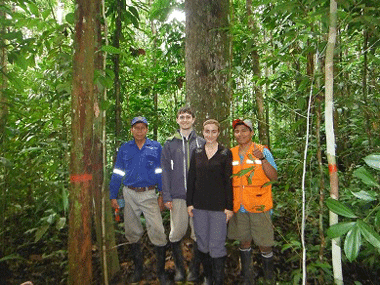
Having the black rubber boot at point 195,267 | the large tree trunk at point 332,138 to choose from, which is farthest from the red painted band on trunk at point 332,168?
the black rubber boot at point 195,267

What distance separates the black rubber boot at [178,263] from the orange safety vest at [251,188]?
2.93ft

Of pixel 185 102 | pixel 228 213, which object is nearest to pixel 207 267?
pixel 228 213

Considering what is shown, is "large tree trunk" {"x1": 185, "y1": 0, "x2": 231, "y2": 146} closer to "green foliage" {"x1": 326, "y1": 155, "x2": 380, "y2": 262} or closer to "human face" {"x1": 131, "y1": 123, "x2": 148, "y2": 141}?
"human face" {"x1": 131, "y1": 123, "x2": 148, "y2": 141}

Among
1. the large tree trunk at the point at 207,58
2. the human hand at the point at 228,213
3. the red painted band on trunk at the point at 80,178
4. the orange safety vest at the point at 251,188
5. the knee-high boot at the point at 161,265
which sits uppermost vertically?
the large tree trunk at the point at 207,58

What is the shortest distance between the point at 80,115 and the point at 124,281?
227 cm

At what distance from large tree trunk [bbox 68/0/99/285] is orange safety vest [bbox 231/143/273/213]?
157 centimetres

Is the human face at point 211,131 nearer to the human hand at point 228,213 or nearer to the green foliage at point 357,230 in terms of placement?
the human hand at point 228,213

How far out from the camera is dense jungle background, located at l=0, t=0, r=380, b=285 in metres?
2.05

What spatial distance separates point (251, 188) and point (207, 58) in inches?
67.7

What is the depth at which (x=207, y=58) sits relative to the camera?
3594mm

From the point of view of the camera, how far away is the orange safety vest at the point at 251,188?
10.0 ft

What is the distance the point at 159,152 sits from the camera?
3750 mm

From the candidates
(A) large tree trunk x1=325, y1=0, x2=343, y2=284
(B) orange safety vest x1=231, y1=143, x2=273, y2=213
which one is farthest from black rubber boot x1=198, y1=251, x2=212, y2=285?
(A) large tree trunk x1=325, y1=0, x2=343, y2=284

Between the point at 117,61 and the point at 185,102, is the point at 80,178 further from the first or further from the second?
the point at 117,61
